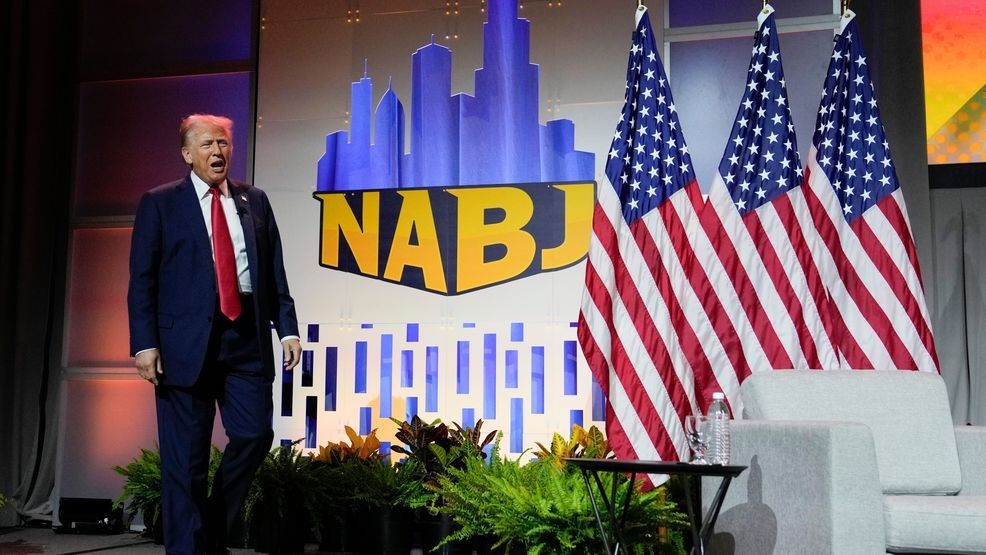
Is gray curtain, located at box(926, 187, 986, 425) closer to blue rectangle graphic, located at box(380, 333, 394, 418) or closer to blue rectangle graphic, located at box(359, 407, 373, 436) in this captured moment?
blue rectangle graphic, located at box(380, 333, 394, 418)

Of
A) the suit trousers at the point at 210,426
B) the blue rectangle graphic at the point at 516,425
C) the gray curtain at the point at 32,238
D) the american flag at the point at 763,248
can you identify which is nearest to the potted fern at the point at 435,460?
the blue rectangle graphic at the point at 516,425

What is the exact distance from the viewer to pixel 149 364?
3354 mm

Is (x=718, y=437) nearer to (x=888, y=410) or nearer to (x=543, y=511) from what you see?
(x=543, y=511)

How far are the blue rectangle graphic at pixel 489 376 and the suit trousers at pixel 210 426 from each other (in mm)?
1782

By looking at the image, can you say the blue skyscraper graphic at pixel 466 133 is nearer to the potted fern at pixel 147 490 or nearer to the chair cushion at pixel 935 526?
the potted fern at pixel 147 490

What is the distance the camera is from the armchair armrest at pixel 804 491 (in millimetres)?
3010

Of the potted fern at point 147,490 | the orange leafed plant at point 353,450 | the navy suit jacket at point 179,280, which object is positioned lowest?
the potted fern at point 147,490

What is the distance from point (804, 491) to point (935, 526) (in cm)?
39

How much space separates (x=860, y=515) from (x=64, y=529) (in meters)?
4.41

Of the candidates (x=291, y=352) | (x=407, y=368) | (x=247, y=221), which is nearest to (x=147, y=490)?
(x=407, y=368)

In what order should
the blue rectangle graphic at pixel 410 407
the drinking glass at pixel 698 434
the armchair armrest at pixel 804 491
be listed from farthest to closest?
the blue rectangle graphic at pixel 410 407
the drinking glass at pixel 698 434
the armchair armrest at pixel 804 491

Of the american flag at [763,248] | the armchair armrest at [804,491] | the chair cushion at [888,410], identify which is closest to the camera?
the armchair armrest at [804,491]

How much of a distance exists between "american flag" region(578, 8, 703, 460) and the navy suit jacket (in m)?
1.47

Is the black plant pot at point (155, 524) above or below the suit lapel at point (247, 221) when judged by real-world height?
below
